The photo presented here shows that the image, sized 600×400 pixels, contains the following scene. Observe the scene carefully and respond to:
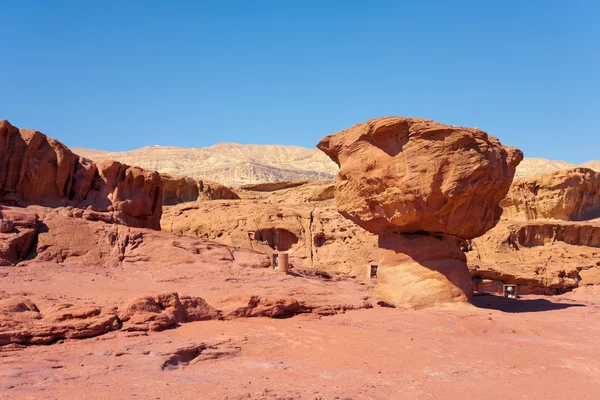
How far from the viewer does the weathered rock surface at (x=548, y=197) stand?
30.4 meters

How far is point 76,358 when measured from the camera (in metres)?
6.62

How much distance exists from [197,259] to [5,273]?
14.0 feet

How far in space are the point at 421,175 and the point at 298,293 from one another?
3.86 metres

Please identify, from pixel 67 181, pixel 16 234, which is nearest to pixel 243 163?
pixel 67 181

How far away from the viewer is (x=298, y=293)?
11.5 metres

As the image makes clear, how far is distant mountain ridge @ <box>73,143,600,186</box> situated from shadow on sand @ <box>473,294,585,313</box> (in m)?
61.0

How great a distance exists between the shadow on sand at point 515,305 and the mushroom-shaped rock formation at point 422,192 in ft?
5.35

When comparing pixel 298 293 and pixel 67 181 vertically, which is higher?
pixel 67 181

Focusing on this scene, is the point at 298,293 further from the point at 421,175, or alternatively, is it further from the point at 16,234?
the point at 16,234

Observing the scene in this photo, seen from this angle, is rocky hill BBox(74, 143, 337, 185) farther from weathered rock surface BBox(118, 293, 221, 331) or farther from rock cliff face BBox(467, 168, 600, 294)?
weathered rock surface BBox(118, 293, 221, 331)

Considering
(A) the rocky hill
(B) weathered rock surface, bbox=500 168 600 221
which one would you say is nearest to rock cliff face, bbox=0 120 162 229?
(B) weathered rock surface, bbox=500 168 600 221

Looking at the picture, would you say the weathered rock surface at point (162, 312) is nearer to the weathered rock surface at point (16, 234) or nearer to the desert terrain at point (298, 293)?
the desert terrain at point (298, 293)

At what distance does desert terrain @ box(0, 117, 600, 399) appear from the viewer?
21.9 ft

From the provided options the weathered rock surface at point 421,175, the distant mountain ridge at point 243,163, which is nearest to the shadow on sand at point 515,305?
the weathered rock surface at point 421,175
